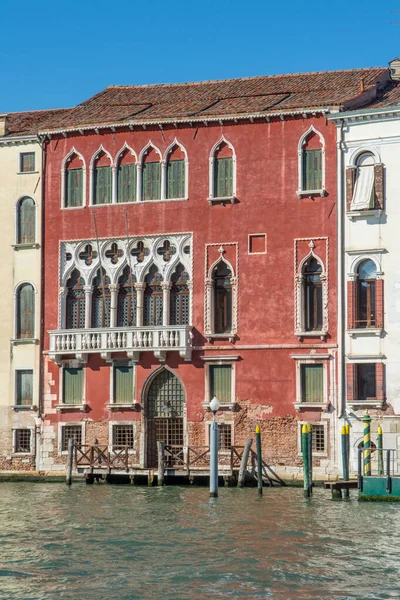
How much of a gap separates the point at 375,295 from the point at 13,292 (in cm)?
1072

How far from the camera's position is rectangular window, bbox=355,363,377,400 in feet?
114

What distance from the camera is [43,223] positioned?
128 ft

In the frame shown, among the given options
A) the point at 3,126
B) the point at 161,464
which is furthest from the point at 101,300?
the point at 3,126

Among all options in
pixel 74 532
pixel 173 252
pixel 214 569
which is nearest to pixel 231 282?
pixel 173 252

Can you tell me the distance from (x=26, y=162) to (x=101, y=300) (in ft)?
15.7

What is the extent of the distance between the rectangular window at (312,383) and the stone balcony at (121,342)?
10.7 ft

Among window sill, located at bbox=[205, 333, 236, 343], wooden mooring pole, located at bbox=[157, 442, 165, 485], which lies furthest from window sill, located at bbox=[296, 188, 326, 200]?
wooden mooring pole, located at bbox=[157, 442, 165, 485]

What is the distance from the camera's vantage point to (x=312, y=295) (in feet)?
117

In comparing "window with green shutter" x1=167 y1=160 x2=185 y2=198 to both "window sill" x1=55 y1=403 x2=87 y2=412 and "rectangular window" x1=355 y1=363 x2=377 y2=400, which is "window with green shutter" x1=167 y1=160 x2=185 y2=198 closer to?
"window sill" x1=55 y1=403 x2=87 y2=412

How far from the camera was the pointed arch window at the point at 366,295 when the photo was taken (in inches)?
1373

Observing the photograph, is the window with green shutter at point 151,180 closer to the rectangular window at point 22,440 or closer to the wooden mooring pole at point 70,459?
the wooden mooring pole at point 70,459

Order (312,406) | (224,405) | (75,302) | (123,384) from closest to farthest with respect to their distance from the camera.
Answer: (312,406), (224,405), (123,384), (75,302)

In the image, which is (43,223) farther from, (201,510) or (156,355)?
(201,510)

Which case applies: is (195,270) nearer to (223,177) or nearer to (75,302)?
(223,177)
